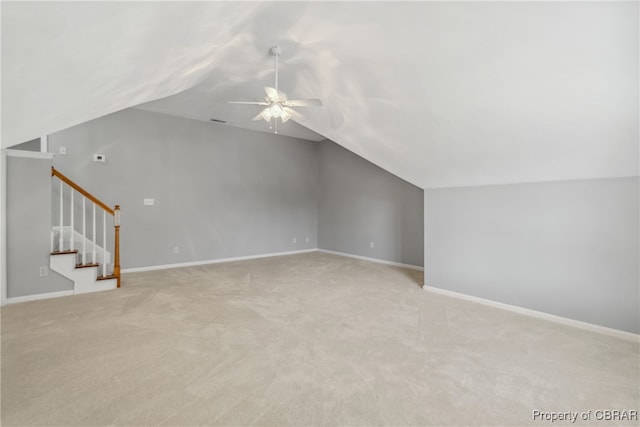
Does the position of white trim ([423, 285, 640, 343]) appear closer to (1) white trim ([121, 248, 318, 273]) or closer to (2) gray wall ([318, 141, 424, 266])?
(2) gray wall ([318, 141, 424, 266])

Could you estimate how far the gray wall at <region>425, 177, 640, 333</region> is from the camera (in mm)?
2896

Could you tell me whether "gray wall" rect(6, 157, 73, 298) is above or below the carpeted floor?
above

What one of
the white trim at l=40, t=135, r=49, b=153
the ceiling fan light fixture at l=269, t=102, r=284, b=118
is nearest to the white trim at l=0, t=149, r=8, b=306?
the white trim at l=40, t=135, r=49, b=153

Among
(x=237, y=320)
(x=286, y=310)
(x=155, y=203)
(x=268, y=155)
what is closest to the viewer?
(x=237, y=320)

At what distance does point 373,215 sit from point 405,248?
114 centimetres

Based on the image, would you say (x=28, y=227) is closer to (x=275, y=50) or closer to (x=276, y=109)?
(x=276, y=109)

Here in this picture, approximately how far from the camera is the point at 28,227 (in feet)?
12.8

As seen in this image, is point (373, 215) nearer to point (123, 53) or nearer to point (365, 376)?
point (365, 376)

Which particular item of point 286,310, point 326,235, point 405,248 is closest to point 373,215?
point 405,248

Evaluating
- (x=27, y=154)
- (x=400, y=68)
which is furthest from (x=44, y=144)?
(x=400, y=68)

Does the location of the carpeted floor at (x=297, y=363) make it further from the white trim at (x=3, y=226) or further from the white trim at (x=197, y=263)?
the white trim at (x=197, y=263)

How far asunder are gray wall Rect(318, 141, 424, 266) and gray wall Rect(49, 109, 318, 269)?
1.64 feet

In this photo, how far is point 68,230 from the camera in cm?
484

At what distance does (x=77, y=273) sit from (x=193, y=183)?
2.79 m
